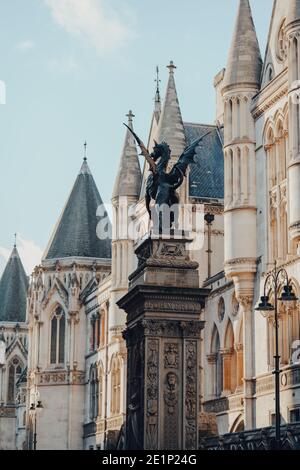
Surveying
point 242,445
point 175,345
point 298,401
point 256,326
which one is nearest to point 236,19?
point 256,326

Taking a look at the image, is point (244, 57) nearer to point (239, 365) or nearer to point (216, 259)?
point (216, 259)

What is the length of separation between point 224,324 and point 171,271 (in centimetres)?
2129

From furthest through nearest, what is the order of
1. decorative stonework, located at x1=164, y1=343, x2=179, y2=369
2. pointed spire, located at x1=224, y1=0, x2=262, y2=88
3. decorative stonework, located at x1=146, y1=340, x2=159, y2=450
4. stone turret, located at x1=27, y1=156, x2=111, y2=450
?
stone turret, located at x1=27, y1=156, x2=111, y2=450, pointed spire, located at x1=224, y1=0, x2=262, y2=88, decorative stonework, located at x1=164, y1=343, x2=179, y2=369, decorative stonework, located at x1=146, y1=340, x2=159, y2=450

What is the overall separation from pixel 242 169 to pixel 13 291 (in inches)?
2824

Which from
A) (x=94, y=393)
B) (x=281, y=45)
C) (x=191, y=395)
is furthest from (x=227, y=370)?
(x=94, y=393)

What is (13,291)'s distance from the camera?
114000mm

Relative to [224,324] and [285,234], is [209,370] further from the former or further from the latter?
[285,234]

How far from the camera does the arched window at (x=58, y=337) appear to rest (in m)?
78.4

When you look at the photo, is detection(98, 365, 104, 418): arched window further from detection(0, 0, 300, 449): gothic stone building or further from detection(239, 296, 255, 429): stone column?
detection(239, 296, 255, 429): stone column

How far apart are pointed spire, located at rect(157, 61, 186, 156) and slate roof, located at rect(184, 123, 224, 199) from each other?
1718 millimetres

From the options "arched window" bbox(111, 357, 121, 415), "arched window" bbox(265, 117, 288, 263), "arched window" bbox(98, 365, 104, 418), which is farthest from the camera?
"arched window" bbox(98, 365, 104, 418)

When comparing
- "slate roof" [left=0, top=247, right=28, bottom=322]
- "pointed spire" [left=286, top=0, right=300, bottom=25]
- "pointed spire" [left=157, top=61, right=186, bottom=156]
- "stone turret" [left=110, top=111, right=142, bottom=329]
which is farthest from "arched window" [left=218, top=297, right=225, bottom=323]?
"slate roof" [left=0, top=247, right=28, bottom=322]

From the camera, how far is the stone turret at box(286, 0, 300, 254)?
1532 inches

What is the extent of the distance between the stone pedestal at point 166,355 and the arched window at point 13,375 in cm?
8293
